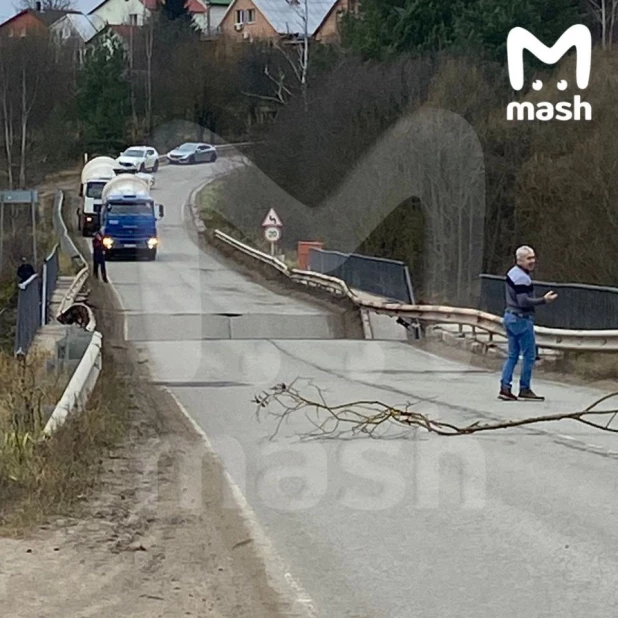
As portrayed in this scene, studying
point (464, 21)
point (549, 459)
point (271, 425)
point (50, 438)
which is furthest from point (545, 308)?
point (464, 21)

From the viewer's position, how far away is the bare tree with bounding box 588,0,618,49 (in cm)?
4706

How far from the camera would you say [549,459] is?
1069 centimetres

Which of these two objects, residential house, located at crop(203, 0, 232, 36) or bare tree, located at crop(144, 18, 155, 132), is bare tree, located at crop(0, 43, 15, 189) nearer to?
bare tree, located at crop(144, 18, 155, 132)

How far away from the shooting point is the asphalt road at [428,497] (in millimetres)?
6766

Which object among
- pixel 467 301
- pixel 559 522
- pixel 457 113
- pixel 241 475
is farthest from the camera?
pixel 457 113

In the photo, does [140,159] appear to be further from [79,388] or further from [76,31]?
[79,388]

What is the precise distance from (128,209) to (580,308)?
29.5 metres

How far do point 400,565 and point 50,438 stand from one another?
3228mm

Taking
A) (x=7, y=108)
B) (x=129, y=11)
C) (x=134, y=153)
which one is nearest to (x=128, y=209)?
(x=134, y=153)

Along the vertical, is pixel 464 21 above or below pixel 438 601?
above

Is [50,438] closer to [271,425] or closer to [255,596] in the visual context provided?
[255,596]

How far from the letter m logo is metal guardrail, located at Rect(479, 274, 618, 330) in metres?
21.7

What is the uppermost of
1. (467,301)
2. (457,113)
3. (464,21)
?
(464,21)

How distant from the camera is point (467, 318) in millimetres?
23141
